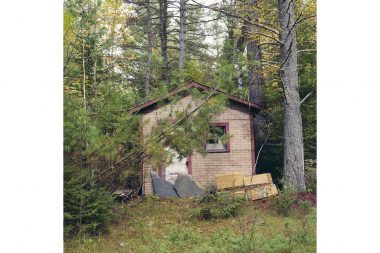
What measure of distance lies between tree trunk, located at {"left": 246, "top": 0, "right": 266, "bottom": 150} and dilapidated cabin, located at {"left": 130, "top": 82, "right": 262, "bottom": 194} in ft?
0.20

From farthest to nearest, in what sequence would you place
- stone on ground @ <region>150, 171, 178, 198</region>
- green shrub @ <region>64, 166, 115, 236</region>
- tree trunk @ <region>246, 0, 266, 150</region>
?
1. tree trunk @ <region>246, 0, 266, 150</region>
2. stone on ground @ <region>150, 171, 178, 198</region>
3. green shrub @ <region>64, 166, 115, 236</region>

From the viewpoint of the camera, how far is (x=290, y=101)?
3.63m

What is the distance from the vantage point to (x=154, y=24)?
3.59 m

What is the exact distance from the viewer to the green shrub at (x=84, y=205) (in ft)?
Result: 11.1

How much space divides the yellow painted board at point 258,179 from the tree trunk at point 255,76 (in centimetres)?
25

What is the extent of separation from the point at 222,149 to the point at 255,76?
2.41 feet

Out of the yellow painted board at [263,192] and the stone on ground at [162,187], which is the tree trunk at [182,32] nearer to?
the stone on ground at [162,187]

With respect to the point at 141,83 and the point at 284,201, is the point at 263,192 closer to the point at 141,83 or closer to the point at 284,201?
the point at 284,201

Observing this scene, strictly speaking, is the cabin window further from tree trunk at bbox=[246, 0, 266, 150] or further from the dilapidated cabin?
tree trunk at bbox=[246, 0, 266, 150]

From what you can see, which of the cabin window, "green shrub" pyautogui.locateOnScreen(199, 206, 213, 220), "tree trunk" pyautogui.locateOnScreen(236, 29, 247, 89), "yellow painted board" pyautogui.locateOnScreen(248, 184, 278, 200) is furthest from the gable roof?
"green shrub" pyautogui.locateOnScreen(199, 206, 213, 220)

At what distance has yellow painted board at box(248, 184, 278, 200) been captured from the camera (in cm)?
358

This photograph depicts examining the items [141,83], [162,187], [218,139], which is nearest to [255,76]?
[218,139]
